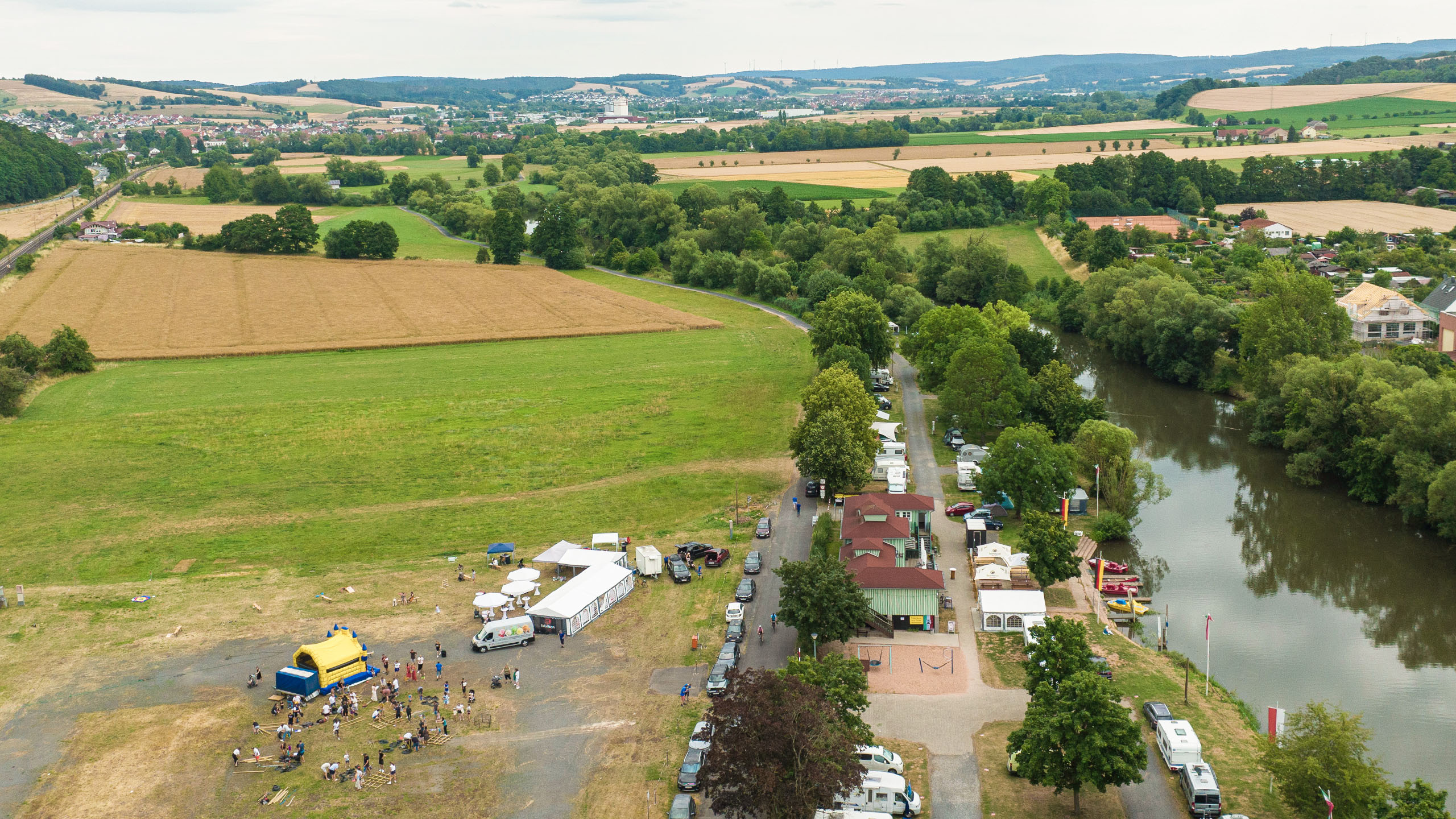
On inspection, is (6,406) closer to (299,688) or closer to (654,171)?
(299,688)

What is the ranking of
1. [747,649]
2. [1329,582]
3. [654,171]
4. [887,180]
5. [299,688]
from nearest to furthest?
1. [299,688]
2. [747,649]
3. [1329,582]
4. [887,180]
5. [654,171]

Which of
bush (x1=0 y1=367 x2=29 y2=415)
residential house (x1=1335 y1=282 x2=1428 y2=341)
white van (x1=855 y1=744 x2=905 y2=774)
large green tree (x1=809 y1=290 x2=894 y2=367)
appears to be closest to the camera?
white van (x1=855 y1=744 x2=905 y2=774)

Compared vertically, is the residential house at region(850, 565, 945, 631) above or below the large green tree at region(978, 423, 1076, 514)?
below

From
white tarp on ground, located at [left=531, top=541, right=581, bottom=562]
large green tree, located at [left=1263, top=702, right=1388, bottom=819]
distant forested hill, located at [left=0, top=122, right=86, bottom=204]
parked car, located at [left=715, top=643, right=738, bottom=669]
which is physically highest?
distant forested hill, located at [left=0, top=122, right=86, bottom=204]

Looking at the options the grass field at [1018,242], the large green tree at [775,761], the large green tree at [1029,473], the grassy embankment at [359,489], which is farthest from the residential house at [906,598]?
the grass field at [1018,242]

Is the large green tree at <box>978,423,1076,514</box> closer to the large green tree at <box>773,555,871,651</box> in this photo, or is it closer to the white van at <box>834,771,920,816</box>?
the large green tree at <box>773,555,871,651</box>

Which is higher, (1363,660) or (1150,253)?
(1150,253)

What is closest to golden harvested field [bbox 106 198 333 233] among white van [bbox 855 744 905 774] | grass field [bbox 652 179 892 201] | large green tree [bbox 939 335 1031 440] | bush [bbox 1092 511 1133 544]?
grass field [bbox 652 179 892 201]

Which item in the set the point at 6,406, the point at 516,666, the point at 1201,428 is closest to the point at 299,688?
the point at 516,666
